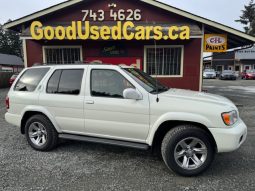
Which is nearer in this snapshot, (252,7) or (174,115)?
(174,115)

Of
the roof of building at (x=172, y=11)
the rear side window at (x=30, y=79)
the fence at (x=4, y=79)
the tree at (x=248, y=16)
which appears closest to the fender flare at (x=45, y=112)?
the rear side window at (x=30, y=79)

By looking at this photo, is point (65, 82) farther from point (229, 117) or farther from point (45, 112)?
point (229, 117)

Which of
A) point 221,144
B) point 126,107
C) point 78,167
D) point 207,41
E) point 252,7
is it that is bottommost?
point 78,167

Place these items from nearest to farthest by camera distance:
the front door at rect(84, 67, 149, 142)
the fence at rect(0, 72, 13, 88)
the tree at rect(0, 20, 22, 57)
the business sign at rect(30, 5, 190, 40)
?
1. the front door at rect(84, 67, 149, 142)
2. the business sign at rect(30, 5, 190, 40)
3. the fence at rect(0, 72, 13, 88)
4. the tree at rect(0, 20, 22, 57)

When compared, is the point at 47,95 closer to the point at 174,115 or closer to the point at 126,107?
the point at 126,107

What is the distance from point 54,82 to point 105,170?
2079mm

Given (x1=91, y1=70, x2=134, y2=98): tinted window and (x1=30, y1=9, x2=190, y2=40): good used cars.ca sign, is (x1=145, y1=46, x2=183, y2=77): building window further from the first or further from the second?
(x1=91, y1=70, x2=134, y2=98): tinted window

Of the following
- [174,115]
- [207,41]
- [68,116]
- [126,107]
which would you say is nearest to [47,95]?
[68,116]

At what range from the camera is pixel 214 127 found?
345cm

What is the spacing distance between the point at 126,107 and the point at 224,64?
47.8 m

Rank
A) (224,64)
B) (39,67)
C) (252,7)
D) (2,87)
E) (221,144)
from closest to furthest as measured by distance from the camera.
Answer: (221,144) → (39,67) → (2,87) → (224,64) → (252,7)

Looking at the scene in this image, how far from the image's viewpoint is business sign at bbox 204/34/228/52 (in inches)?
410

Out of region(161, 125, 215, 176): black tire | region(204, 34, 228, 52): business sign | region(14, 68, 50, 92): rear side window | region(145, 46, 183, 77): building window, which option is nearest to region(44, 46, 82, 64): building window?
region(145, 46, 183, 77): building window

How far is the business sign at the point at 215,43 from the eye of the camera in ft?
34.2
